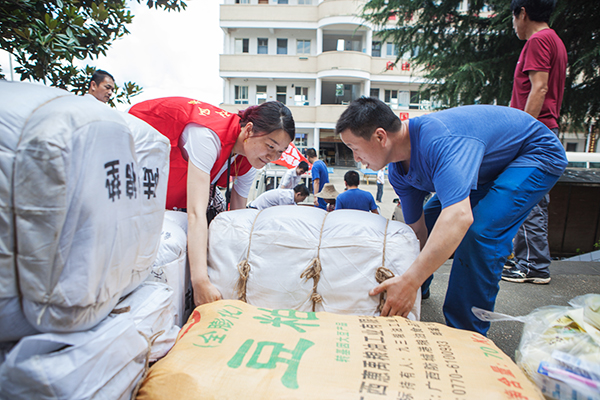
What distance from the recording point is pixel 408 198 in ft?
6.27

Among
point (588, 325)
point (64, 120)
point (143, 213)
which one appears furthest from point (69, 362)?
point (588, 325)

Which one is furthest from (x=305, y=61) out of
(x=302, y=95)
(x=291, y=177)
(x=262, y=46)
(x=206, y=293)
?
(x=206, y=293)

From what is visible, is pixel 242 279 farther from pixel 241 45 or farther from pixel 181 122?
pixel 241 45

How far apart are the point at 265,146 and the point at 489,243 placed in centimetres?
111

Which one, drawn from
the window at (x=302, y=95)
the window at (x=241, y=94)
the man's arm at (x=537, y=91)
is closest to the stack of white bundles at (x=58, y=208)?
the man's arm at (x=537, y=91)

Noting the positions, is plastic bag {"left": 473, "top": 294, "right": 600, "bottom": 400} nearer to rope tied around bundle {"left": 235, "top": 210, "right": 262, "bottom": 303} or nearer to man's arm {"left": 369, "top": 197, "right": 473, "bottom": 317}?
man's arm {"left": 369, "top": 197, "right": 473, "bottom": 317}

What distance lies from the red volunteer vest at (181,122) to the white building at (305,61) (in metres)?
16.7

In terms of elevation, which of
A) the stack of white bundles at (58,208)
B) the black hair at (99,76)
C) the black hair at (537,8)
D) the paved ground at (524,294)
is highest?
the black hair at (537,8)

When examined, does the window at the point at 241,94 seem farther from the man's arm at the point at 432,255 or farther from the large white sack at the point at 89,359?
the large white sack at the point at 89,359

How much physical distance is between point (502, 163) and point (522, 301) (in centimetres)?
113

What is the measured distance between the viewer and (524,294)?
2311 millimetres

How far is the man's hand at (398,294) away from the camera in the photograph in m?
1.32

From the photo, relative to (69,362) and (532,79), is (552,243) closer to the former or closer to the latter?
(532,79)

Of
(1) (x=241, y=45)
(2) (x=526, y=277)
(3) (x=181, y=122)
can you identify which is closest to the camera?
(3) (x=181, y=122)
